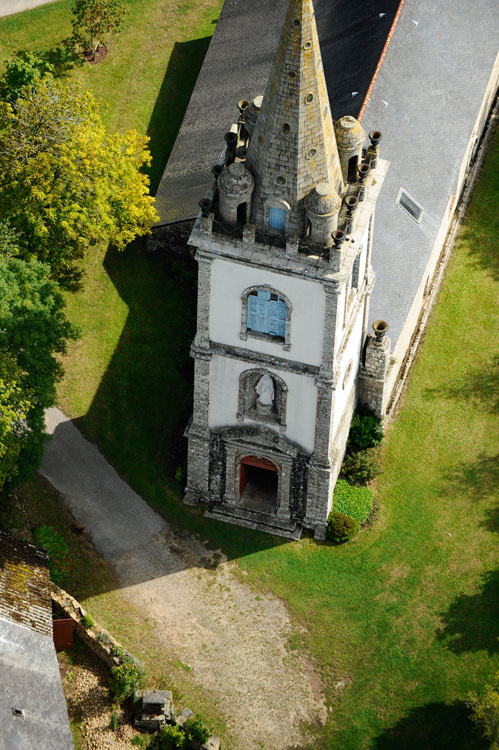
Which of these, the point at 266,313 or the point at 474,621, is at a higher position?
the point at 266,313

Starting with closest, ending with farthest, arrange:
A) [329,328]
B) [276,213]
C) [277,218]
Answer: [276,213] < [277,218] < [329,328]

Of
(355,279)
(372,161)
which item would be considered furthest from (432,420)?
(372,161)

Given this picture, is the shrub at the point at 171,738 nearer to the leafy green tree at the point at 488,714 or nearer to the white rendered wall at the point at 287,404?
the leafy green tree at the point at 488,714

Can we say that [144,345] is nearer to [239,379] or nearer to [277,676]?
[239,379]

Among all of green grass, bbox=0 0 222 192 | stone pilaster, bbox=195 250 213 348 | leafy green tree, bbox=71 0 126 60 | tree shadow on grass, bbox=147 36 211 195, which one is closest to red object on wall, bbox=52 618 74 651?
stone pilaster, bbox=195 250 213 348

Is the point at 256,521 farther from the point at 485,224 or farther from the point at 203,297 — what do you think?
the point at 485,224

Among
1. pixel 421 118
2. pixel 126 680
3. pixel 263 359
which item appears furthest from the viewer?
pixel 421 118

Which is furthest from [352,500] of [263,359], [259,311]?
[259,311]
